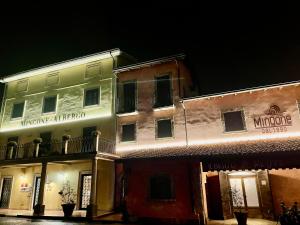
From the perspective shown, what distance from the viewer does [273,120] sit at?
47.0 feet

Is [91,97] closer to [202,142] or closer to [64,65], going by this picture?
[64,65]

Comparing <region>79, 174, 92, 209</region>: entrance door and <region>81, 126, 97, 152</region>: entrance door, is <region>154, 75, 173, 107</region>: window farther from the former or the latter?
<region>79, 174, 92, 209</region>: entrance door

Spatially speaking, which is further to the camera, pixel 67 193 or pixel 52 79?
pixel 52 79

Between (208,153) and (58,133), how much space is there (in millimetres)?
12373

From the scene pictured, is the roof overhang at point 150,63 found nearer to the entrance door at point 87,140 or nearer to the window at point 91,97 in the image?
the window at point 91,97

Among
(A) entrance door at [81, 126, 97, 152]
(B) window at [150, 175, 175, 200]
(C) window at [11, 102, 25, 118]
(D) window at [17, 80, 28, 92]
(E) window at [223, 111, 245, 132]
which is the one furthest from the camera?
(D) window at [17, 80, 28, 92]

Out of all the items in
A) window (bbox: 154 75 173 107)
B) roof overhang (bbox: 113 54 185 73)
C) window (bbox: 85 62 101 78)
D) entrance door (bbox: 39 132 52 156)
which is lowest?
entrance door (bbox: 39 132 52 156)

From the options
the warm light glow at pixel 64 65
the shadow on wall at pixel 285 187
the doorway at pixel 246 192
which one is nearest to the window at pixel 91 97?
the warm light glow at pixel 64 65

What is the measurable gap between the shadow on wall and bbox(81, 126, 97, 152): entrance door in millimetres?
11533

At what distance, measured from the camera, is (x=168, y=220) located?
1312cm

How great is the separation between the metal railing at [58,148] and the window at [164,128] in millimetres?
3500

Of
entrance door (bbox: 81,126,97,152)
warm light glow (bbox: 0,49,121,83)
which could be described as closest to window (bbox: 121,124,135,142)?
entrance door (bbox: 81,126,97,152)

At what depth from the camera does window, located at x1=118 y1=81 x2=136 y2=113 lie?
1844 centimetres

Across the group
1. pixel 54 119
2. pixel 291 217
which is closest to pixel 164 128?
pixel 291 217
